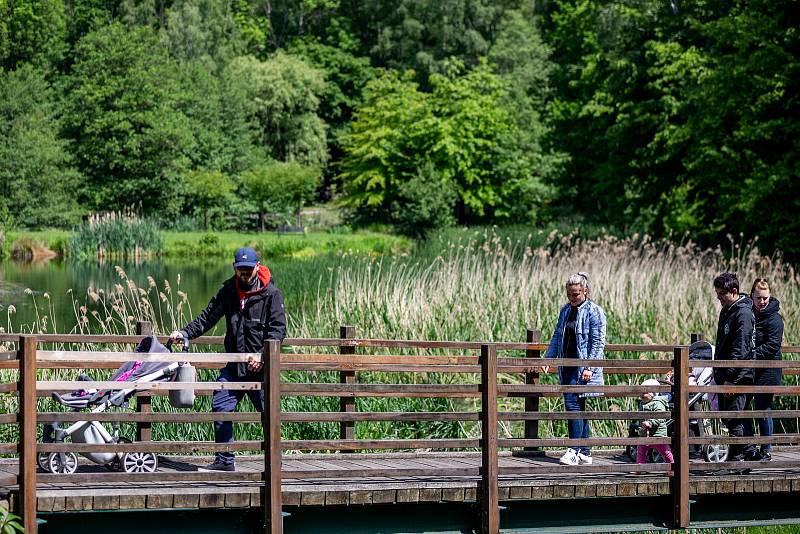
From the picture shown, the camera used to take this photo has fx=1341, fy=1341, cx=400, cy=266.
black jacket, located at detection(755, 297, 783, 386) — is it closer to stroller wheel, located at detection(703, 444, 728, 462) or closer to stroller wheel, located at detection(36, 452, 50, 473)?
stroller wheel, located at detection(703, 444, 728, 462)

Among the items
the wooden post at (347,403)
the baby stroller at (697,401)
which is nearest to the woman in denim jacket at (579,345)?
the baby stroller at (697,401)

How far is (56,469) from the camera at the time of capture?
8812 millimetres

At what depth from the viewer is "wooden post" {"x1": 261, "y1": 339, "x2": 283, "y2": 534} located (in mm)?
8633

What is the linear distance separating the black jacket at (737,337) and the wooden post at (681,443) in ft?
1.67

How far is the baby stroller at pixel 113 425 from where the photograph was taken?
888 centimetres

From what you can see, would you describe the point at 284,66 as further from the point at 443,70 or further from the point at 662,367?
the point at 662,367

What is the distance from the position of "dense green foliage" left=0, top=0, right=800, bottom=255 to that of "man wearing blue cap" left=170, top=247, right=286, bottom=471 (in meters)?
18.6

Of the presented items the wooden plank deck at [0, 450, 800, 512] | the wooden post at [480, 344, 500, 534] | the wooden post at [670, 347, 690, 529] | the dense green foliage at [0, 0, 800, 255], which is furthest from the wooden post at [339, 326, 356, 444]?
the dense green foliage at [0, 0, 800, 255]

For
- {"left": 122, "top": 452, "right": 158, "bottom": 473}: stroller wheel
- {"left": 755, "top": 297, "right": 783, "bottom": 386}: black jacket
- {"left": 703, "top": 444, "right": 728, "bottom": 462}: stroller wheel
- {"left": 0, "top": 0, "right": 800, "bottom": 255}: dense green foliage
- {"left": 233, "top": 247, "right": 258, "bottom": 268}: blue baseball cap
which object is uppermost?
{"left": 0, "top": 0, "right": 800, "bottom": 255}: dense green foliage

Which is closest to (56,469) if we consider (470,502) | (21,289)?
(470,502)

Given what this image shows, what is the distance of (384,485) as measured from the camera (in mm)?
8992

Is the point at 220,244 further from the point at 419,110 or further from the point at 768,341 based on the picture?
the point at 768,341

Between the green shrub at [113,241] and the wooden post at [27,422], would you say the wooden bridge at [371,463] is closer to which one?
the wooden post at [27,422]

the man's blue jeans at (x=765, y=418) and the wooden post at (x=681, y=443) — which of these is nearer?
the wooden post at (x=681, y=443)
